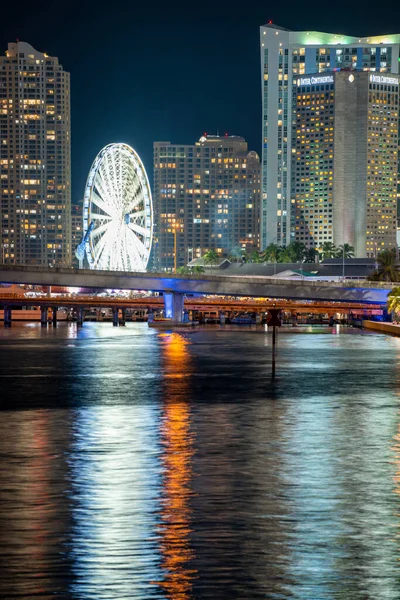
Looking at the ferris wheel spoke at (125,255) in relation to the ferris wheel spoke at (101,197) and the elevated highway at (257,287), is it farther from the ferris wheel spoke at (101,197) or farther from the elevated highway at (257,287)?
the ferris wheel spoke at (101,197)

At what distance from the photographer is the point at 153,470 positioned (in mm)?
31828

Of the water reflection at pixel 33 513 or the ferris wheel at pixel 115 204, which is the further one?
the ferris wheel at pixel 115 204

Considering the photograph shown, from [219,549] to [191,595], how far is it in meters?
3.14

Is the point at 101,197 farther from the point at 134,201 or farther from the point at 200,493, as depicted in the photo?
the point at 200,493

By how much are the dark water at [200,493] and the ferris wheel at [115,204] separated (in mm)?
88512

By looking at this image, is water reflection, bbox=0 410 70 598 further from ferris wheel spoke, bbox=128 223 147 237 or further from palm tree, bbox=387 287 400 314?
ferris wheel spoke, bbox=128 223 147 237

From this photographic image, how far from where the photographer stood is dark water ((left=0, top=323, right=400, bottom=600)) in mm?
19734

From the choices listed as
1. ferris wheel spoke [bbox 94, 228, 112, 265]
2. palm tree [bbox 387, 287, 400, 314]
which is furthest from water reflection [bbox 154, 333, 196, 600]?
ferris wheel spoke [bbox 94, 228, 112, 265]

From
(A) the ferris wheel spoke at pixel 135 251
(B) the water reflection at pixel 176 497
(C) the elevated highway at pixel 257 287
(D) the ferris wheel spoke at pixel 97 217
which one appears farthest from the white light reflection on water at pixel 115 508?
(C) the elevated highway at pixel 257 287

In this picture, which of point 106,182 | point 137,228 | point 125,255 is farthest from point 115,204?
point 125,255

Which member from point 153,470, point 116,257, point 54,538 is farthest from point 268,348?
point 54,538

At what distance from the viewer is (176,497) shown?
27.3m

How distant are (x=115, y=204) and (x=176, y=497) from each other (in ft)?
417

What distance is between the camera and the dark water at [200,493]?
19734 mm
